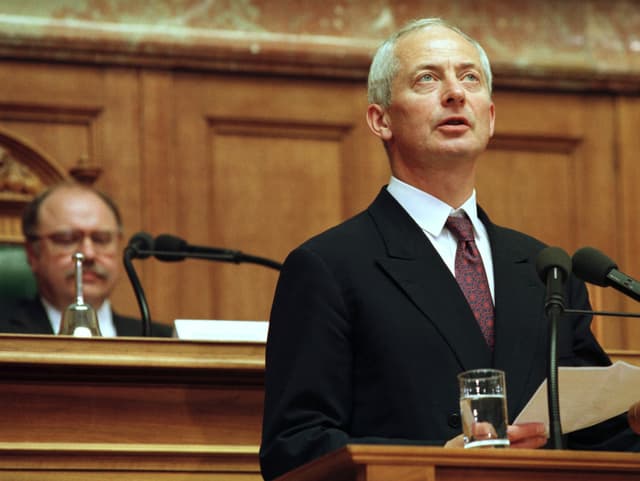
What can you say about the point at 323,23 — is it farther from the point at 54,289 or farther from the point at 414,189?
the point at 414,189

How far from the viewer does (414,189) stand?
129 inches

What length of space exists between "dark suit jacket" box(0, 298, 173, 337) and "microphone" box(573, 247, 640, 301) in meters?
2.34

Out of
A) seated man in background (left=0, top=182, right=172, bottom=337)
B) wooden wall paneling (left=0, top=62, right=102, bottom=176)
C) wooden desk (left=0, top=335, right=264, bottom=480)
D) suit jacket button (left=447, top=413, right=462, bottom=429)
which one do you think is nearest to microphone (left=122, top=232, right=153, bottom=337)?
wooden desk (left=0, top=335, right=264, bottom=480)

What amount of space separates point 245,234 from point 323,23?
95 cm

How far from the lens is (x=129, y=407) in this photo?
3389 mm

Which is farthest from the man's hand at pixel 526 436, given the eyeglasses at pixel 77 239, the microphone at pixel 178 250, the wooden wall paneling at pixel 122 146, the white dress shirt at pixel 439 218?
the wooden wall paneling at pixel 122 146

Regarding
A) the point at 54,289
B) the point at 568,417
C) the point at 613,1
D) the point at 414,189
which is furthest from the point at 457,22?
the point at 568,417

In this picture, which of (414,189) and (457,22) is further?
(457,22)

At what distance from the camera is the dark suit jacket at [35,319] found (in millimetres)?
4867

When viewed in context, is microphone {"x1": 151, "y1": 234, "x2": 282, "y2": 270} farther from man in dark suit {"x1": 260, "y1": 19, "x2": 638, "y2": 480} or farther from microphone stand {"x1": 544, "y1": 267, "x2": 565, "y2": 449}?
microphone stand {"x1": 544, "y1": 267, "x2": 565, "y2": 449}

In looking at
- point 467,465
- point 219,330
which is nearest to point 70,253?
point 219,330

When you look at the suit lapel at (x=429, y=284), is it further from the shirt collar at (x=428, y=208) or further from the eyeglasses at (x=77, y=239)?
the eyeglasses at (x=77, y=239)

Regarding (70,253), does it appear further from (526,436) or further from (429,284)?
(526,436)

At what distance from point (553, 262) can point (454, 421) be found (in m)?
0.37
